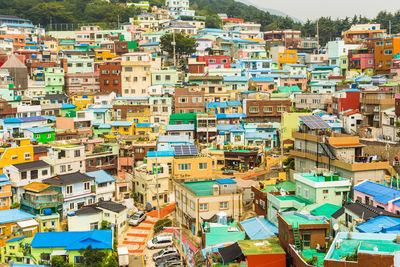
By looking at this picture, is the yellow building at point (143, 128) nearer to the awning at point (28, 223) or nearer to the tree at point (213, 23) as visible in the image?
the awning at point (28, 223)

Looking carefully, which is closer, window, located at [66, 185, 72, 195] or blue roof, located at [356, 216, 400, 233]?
blue roof, located at [356, 216, 400, 233]

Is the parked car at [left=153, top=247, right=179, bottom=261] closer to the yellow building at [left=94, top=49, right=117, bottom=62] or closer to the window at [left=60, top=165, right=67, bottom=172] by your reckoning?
the window at [left=60, top=165, right=67, bottom=172]

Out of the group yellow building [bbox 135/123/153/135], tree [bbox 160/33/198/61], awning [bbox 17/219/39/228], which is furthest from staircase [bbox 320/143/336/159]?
tree [bbox 160/33/198/61]

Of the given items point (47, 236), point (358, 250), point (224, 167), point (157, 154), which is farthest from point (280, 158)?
point (358, 250)

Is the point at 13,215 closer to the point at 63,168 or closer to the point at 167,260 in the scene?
the point at 63,168

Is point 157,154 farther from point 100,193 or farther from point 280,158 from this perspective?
point 280,158

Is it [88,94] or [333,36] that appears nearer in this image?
[88,94]

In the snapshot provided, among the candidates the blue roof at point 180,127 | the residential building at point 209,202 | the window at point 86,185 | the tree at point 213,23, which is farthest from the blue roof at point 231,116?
the tree at point 213,23
